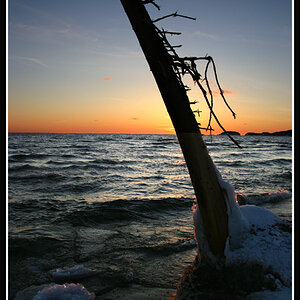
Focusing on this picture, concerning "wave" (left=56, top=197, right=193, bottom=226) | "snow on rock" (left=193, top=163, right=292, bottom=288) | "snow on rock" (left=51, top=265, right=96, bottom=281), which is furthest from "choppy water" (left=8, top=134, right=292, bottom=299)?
"snow on rock" (left=193, top=163, right=292, bottom=288)

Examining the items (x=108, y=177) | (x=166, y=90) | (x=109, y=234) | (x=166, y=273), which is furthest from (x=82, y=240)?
(x=108, y=177)

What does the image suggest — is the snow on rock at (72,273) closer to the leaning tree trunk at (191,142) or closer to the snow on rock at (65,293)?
the snow on rock at (65,293)

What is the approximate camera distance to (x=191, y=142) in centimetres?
236

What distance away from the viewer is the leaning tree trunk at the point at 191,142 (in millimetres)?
2299

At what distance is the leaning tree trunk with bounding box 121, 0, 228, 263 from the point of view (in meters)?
2.30

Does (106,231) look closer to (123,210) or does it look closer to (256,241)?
(123,210)

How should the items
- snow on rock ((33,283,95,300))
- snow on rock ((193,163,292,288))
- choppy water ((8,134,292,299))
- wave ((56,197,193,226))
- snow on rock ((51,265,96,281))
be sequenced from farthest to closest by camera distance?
wave ((56,197,193,226)) < choppy water ((8,134,292,299)) < snow on rock ((51,265,96,281)) < snow on rock ((33,283,95,300)) < snow on rock ((193,163,292,288))

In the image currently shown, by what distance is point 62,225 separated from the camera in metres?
5.90

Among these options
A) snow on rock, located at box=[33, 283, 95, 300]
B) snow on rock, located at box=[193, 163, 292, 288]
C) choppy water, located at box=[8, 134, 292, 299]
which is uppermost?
snow on rock, located at box=[193, 163, 292, 288]

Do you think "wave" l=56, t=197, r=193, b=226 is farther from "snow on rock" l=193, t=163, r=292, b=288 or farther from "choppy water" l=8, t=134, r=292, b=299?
"snow on rock" l=193, t=163, r=292, b=288

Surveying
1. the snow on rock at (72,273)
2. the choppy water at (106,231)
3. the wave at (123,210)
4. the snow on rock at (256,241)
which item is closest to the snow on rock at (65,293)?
the choppy water at (106,231)

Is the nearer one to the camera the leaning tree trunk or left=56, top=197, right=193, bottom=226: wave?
the leaning tree trunk

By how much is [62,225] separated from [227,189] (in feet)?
15.3
